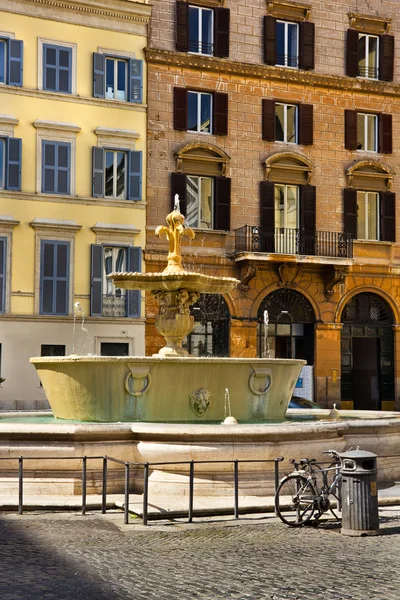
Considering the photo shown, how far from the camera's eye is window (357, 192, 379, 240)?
3441 cm

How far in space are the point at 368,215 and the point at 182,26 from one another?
9.47m

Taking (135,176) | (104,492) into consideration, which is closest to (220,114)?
(135,176)

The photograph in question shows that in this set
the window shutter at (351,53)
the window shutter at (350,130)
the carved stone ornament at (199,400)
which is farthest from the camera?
the window shutter at (351,53)

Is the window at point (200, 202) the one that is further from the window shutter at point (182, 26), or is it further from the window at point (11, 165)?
the window at point (11, 165)

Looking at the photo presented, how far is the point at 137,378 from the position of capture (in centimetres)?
1355

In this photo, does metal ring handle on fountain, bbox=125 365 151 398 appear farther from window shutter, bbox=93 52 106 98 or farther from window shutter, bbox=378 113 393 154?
window shutter, bbox=378 113 393 154

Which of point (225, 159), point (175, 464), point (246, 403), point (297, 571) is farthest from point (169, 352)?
point (225, 159)

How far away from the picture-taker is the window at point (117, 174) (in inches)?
1222

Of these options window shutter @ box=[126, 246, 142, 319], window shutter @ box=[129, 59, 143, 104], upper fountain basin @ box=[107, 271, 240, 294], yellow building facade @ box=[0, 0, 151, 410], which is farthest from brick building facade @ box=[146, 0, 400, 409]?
upper fountain basin @ box=[107, 271, 240, 294]

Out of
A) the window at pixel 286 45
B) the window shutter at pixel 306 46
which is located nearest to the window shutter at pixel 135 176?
the window at pixel 286 45

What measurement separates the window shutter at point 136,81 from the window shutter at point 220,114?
267 cm

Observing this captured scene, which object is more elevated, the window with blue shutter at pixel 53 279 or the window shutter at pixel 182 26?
the window shutter at pixel 182 26

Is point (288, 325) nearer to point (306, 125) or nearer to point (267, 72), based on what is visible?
point (306, 125)

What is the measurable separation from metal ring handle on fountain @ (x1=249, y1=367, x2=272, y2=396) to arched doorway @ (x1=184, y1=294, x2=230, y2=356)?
1759 centimetres
